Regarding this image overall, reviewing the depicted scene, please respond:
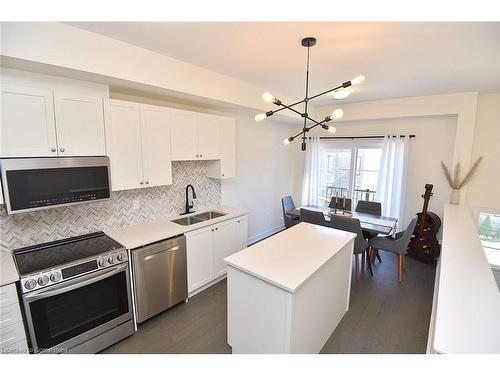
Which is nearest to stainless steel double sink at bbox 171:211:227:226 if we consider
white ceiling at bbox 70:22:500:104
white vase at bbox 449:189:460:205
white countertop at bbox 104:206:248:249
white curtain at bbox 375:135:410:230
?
white countertop at bbox 104:206:248:249

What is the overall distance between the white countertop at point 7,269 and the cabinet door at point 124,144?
894 mm

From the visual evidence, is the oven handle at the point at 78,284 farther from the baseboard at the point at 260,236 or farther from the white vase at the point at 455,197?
the white vase at the point at 455,197

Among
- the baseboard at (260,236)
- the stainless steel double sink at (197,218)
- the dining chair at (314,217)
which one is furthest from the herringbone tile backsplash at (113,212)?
the dining chair at (314,217)

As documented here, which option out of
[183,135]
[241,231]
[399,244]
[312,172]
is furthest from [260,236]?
Answer: [183,135]

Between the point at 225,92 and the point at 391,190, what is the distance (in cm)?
335

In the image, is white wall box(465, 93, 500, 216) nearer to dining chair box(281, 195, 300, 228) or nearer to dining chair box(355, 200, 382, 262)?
dining chair box(355, 200, 382, 262)

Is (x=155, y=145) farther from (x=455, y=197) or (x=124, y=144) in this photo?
(x=455, y=197)

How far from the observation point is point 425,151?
3.93 m

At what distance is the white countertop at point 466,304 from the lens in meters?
0.89

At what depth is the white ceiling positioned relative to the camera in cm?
170

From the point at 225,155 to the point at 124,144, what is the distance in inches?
54.8

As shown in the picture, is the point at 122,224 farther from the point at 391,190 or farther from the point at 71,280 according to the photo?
the point at 391,190

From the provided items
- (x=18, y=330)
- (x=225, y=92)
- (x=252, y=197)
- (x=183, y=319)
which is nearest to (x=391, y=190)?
(x=252, y=197)

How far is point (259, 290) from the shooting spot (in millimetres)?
1674
